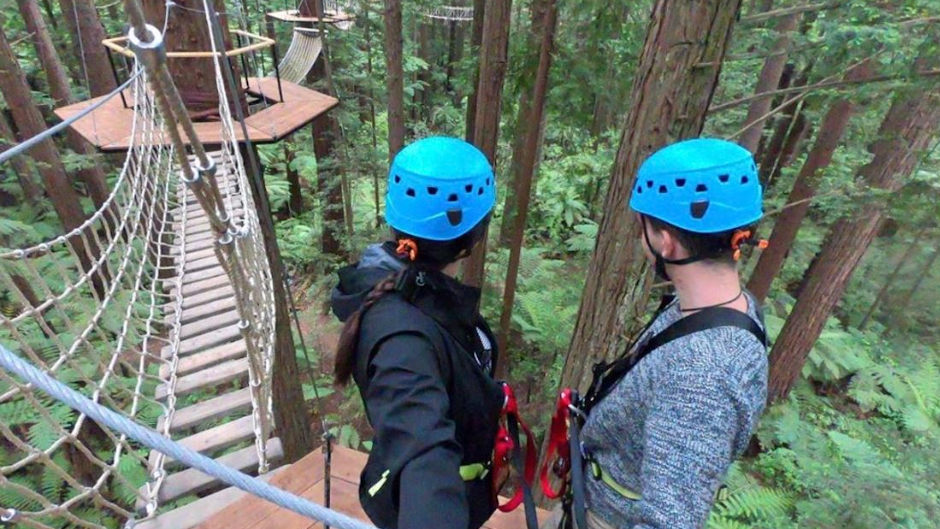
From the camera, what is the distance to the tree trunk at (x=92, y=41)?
223 inches

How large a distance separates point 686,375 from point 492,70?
3.79 metres

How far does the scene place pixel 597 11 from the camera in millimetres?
3354

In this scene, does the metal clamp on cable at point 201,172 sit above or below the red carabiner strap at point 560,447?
above

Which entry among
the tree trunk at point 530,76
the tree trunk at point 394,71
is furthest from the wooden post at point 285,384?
the tree trunk at point 530,76

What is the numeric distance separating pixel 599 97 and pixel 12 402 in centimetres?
529

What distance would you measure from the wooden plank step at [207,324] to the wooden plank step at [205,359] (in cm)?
17

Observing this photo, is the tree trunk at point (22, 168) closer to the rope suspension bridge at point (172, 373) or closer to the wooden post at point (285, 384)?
the rope suspension bridge at point (172, 373)

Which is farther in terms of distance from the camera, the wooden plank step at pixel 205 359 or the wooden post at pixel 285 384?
the wooden post at pixel 285 384

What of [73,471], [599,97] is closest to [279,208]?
[73,471]

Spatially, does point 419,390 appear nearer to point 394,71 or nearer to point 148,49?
point 148,49

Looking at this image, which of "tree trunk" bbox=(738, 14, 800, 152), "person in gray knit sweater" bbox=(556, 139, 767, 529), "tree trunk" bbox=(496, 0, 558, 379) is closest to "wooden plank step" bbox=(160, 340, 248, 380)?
"person in gray knit sweater" bbox=(556, 139, 767, 529)

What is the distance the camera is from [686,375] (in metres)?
1.00

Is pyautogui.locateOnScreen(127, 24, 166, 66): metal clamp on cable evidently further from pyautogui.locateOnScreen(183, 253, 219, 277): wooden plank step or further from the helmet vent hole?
pyautogui.locateOnScreen(183, 253, 219, 277): wooden plank step

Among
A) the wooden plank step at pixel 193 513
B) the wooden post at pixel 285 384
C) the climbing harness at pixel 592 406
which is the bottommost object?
the wooden post at pixel 285 384
